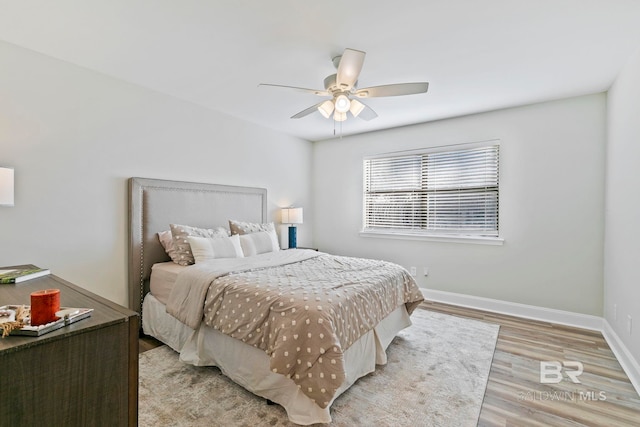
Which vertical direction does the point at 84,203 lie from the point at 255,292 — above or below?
above

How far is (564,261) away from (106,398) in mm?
4154

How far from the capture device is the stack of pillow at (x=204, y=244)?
2936 millimetres

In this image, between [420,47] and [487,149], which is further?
[487,149]

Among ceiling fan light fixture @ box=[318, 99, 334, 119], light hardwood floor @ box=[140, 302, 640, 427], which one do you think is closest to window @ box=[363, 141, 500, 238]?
light hardwood floor @ box=[140, 302, 640, 427]

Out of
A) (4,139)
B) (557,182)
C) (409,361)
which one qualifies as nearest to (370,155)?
(557,182)

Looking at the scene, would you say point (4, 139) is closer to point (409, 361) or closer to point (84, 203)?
point (84, 203)

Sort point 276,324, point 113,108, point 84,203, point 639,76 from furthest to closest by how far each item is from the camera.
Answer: point 113,108
point 84,203
point 639,76
point 276,324

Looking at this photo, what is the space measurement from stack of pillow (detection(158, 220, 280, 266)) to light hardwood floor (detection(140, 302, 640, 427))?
0.90 m

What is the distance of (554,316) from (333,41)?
12.2 feet

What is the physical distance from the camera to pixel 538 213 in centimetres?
346

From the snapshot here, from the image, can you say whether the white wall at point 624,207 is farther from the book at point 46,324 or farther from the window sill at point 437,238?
the book at point 46,324

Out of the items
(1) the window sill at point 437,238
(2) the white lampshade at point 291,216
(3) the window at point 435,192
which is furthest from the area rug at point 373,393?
(2) the white lampshade at point 291,216

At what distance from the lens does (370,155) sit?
474 cm

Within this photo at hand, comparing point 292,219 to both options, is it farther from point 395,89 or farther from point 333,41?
A: point 333,41
